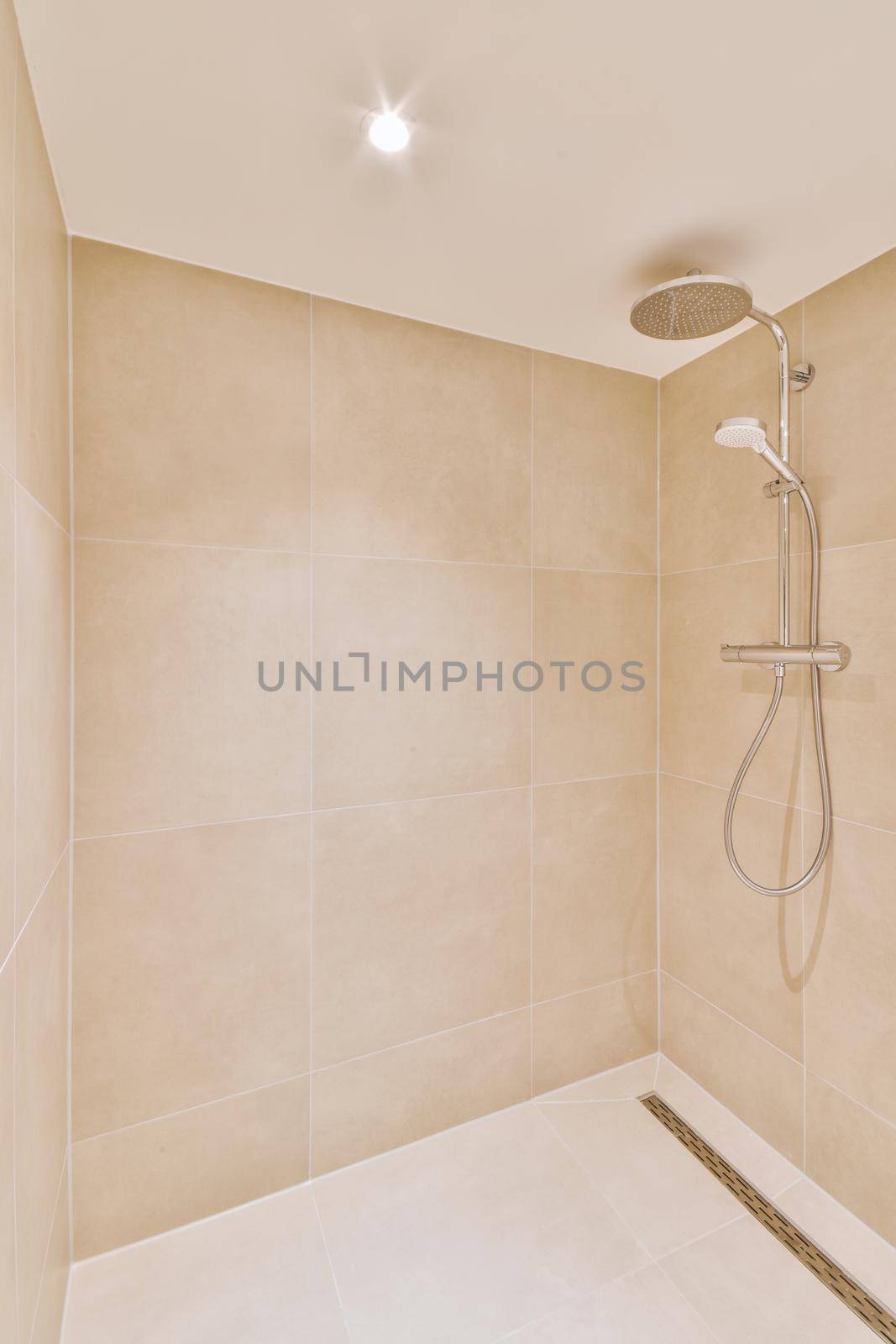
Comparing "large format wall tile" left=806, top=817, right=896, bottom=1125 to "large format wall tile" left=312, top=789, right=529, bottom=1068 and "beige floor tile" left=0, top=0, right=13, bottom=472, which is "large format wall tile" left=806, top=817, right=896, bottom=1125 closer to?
"large format wall tile" left=312, top=789, right=529, bottom=1068

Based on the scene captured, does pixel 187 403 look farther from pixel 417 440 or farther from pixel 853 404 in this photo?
pixel 853 404

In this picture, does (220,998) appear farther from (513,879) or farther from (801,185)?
(801,185)

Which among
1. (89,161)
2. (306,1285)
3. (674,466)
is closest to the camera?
(89,161)

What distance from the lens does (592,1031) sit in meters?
1.87

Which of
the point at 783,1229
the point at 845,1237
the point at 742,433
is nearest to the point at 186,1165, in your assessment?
the point at 783,1229

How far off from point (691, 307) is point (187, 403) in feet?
3.48

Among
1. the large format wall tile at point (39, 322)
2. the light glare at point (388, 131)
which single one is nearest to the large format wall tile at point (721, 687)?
the light glare at point (388, 131)

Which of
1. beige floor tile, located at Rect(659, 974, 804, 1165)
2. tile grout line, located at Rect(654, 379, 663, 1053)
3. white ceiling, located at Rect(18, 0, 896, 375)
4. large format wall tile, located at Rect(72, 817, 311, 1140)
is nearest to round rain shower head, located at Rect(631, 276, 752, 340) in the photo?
white ceiling, located at Rect(18, 0, 896, 375)

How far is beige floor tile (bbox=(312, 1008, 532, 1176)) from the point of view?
1.54 m

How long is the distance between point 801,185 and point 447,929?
173cm

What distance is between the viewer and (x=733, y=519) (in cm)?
169

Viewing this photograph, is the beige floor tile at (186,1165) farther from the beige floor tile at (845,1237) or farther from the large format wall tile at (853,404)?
the large format wall tile at (853,404)

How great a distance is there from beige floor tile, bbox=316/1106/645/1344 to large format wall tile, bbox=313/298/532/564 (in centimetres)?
150

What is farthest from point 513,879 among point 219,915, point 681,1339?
point 681,1339
